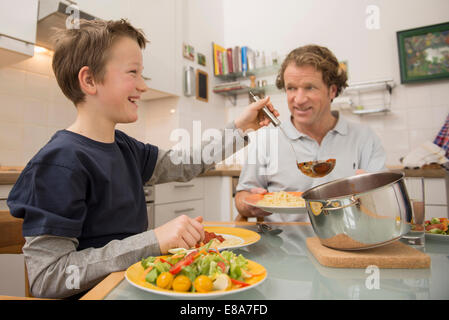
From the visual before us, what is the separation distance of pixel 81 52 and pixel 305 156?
1.05 metres

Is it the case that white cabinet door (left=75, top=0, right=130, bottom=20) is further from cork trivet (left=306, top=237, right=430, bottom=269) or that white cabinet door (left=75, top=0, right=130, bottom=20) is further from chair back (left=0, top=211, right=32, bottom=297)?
cork trivet (left=306, top=237, right=430, bottom=269)

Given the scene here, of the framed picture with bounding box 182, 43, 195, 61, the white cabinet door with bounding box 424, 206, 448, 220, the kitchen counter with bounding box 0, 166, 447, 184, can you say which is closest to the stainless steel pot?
the kitchen counter with bounding box 0, 166, 447, 184

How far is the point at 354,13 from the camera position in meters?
3.08

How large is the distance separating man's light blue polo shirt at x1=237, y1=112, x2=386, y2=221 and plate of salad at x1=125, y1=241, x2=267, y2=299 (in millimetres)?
947

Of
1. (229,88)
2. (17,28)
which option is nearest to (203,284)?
(17,28)

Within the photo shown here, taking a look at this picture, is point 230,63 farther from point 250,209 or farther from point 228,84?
point 250,209

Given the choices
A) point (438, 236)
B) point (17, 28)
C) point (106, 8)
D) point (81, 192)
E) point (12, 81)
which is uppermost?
point (106, 8)

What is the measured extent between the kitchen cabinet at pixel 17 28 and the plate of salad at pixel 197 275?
5.33 ft

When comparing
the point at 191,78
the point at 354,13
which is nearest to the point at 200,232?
the point at 191,78

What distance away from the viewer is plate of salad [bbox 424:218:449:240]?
28.6 inches

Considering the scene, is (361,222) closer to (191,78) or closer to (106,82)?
(106,82)

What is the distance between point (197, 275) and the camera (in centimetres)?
43

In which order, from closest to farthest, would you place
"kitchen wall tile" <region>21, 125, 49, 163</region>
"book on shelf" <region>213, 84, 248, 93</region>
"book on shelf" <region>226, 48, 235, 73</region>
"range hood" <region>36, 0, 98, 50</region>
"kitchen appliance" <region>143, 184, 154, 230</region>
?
"range hood" <region>36, 0, 98, 50</region>, "kitchen wall tile" <region>21, 125, 49, 163</region>, "kitchen appliance" <region>143, 184, 154, 230</region>, "book on shelf" <region>213, 84, 248, 93</region>, "book on shelf" <region>226, 48, 235, 73</region>

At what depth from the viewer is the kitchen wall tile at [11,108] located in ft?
6.23
